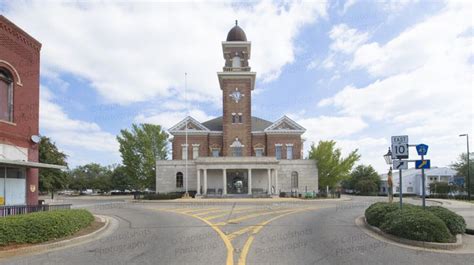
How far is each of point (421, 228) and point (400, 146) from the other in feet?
14.5

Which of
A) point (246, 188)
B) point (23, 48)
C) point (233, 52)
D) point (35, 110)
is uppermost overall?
point (233, 52)

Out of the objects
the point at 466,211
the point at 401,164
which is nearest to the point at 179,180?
the point at 466,211

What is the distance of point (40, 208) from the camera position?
53.2 feet

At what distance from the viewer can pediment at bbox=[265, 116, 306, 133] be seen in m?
56.5

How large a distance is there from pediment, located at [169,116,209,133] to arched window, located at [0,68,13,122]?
38.9 m

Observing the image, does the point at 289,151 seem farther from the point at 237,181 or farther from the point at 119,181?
the point at 119,181

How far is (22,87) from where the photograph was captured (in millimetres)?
18125

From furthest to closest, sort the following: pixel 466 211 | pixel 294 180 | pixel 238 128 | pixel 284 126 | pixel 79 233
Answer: pixel 284 126 < pixel 238 128 < pixel 294 180 < pixel 466 211 < pixel 79 233

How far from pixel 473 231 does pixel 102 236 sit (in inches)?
504

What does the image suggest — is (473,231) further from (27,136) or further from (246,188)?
(246,188)

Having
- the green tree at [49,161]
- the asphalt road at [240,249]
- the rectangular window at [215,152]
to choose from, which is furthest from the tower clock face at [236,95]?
the asphalt road at [240,249]

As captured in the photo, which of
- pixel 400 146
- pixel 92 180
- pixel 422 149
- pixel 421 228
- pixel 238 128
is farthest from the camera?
pixel 92 180

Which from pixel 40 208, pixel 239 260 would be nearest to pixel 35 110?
pixel 40 208

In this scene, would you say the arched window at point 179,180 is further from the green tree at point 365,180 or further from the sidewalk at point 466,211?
the green tree at point 365,180
